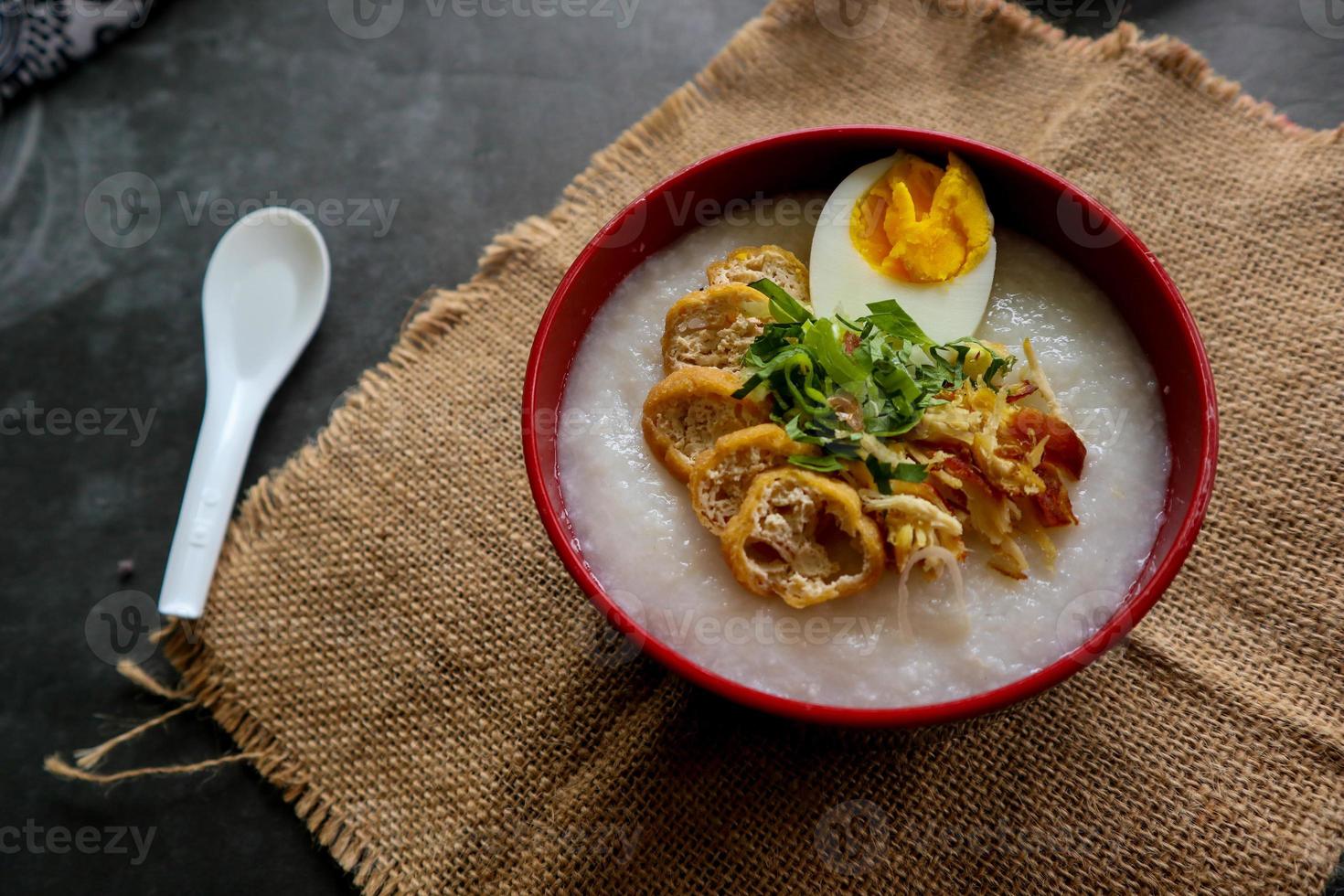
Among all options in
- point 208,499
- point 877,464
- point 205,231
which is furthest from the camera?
point 205,231

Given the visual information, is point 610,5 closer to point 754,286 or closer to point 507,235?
point 507,235

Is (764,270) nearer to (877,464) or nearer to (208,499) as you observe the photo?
(877,464)

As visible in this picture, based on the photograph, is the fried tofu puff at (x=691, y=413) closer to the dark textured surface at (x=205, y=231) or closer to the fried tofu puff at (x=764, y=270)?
the fried tofu puff at (x=764, y=270)

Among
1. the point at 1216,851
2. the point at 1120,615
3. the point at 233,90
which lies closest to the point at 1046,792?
the point at 1216,851

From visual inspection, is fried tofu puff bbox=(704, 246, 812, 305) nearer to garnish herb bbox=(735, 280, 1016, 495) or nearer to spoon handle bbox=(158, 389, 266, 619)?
garnish herb bbox=(735, 280, 1016, 495)

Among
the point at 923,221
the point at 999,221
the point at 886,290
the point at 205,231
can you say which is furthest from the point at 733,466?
the point at 205,231
